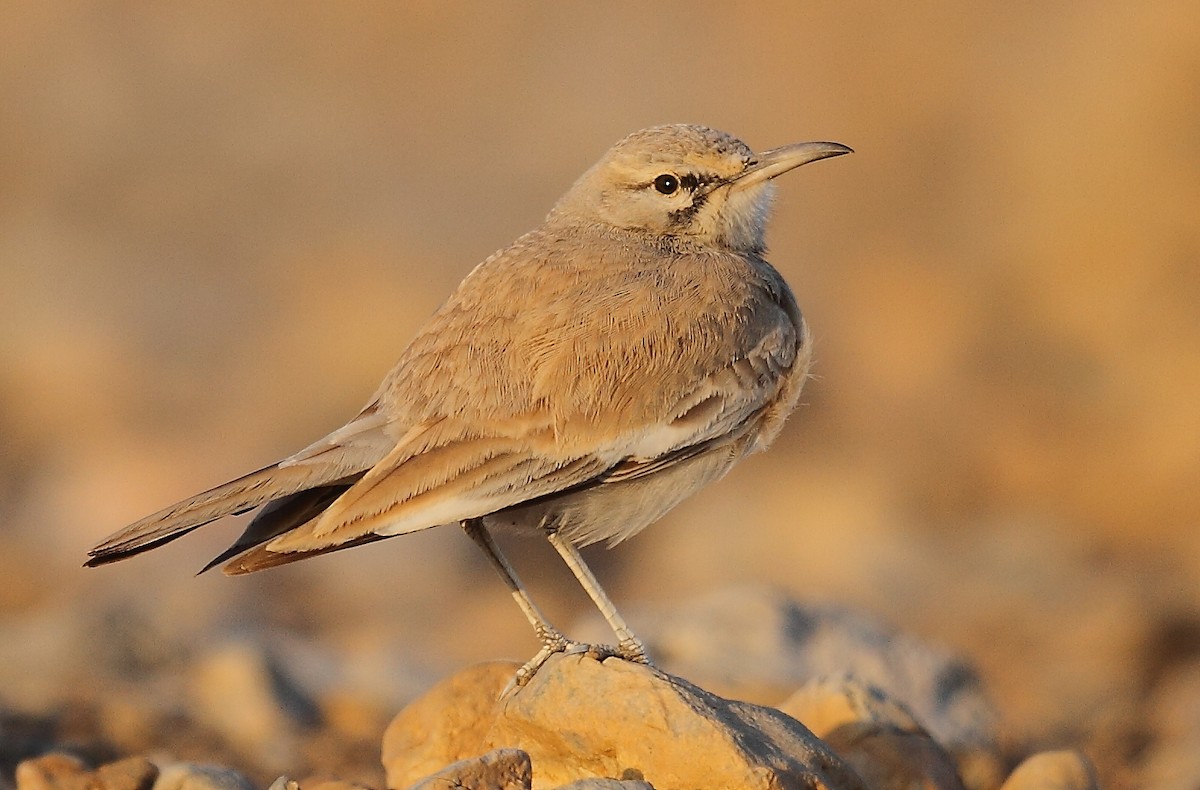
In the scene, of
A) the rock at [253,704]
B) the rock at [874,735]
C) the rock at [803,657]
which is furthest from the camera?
the rock at [803,657]

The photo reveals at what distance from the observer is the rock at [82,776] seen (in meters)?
5.43

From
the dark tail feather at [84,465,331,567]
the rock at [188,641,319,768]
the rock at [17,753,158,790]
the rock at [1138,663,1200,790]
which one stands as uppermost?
the dark tail feather at [84,465,331,567]

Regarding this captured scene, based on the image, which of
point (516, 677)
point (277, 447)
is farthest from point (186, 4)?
point (516, 677)

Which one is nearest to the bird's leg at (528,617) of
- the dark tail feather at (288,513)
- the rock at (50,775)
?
the dark tail feather at (288,513)

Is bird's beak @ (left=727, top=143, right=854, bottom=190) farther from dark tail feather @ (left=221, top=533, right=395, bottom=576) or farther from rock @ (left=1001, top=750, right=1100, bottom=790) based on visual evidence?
rock @ (left=1001, top=750, right=1100, bottom=790)

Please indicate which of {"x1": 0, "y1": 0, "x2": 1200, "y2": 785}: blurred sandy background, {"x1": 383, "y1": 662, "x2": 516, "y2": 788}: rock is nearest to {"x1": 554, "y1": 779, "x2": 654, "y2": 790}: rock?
{"x1": 383, "y1": 662, "x2": 516, "y2": 788}: rock

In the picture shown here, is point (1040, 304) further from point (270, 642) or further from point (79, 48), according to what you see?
point (79, 48)

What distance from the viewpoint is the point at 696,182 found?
247 inches

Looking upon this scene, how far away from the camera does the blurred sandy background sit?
33.9ft

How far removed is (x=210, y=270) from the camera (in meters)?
14.5

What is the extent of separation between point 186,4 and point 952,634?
34.5 ft

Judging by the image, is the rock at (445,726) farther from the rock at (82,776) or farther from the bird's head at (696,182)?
the bird's head at (696,182)

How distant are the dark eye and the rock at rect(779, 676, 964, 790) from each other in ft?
5.88

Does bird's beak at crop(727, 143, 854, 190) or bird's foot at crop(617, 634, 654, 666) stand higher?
bird's beak at crop(727, 143, 854, 190)
